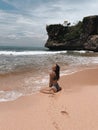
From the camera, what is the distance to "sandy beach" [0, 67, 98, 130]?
4.88m

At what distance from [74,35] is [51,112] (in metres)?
68.8

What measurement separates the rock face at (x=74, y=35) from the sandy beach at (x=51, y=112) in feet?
176

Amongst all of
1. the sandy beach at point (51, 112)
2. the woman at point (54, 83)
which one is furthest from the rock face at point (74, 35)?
the sandy beach at point (51, 112)

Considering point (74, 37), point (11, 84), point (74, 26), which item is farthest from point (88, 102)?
point (74, 26)

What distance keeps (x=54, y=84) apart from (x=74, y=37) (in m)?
64.8

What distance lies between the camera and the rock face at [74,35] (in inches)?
2519

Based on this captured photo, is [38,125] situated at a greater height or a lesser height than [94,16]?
lesser

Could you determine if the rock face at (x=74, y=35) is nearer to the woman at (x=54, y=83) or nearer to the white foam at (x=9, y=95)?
the woman at (x=54, y=83)

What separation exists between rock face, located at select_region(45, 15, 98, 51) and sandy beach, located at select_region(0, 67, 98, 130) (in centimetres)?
5371

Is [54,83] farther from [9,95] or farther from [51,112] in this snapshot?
[51,112]

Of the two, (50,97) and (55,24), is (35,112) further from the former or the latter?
(55,24)

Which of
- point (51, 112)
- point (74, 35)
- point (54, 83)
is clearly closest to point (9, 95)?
point (54, 83)

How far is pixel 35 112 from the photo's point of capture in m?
5.85

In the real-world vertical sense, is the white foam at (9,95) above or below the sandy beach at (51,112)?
below
